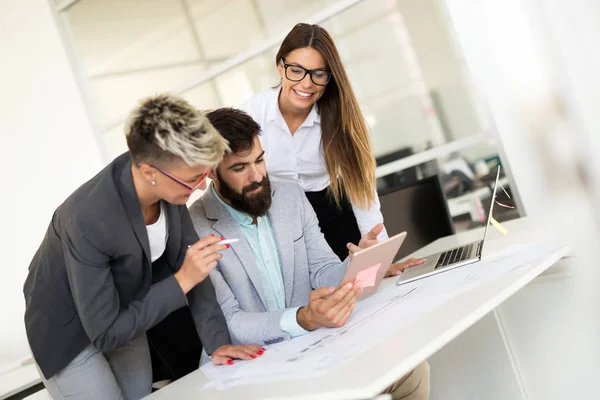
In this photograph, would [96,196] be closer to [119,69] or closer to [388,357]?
[388,357]

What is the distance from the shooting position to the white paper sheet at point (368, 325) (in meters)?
1.38

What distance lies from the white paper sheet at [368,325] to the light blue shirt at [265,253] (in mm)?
293

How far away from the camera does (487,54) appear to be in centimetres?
271

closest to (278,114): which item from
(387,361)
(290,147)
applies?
(290,147)

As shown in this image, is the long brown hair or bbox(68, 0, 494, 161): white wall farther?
bbox(68, 0, 494, 161): white wall

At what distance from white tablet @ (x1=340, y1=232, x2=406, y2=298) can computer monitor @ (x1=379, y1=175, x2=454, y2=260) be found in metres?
1.11

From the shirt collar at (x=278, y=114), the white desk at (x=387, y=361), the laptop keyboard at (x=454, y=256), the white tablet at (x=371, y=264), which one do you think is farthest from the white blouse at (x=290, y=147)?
the white desk at (x=387, y=361)

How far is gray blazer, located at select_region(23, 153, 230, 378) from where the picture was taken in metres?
1.59

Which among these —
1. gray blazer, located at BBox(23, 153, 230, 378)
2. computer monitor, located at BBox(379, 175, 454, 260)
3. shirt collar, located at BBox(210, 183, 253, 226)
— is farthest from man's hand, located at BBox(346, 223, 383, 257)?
computer monitor, located at BBox(379, 175, 454, 260)

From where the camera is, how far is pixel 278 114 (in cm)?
246

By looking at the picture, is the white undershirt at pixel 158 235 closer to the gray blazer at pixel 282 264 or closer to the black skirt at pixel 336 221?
the gray blazer at pixel 282 264

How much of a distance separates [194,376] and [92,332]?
27 centimetres

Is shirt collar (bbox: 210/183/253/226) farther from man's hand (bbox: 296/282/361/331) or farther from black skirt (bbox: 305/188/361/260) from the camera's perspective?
black skirt (bbox: 305/188/361/260)

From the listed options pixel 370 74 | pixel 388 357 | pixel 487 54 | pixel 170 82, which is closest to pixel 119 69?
pixel 170 82
